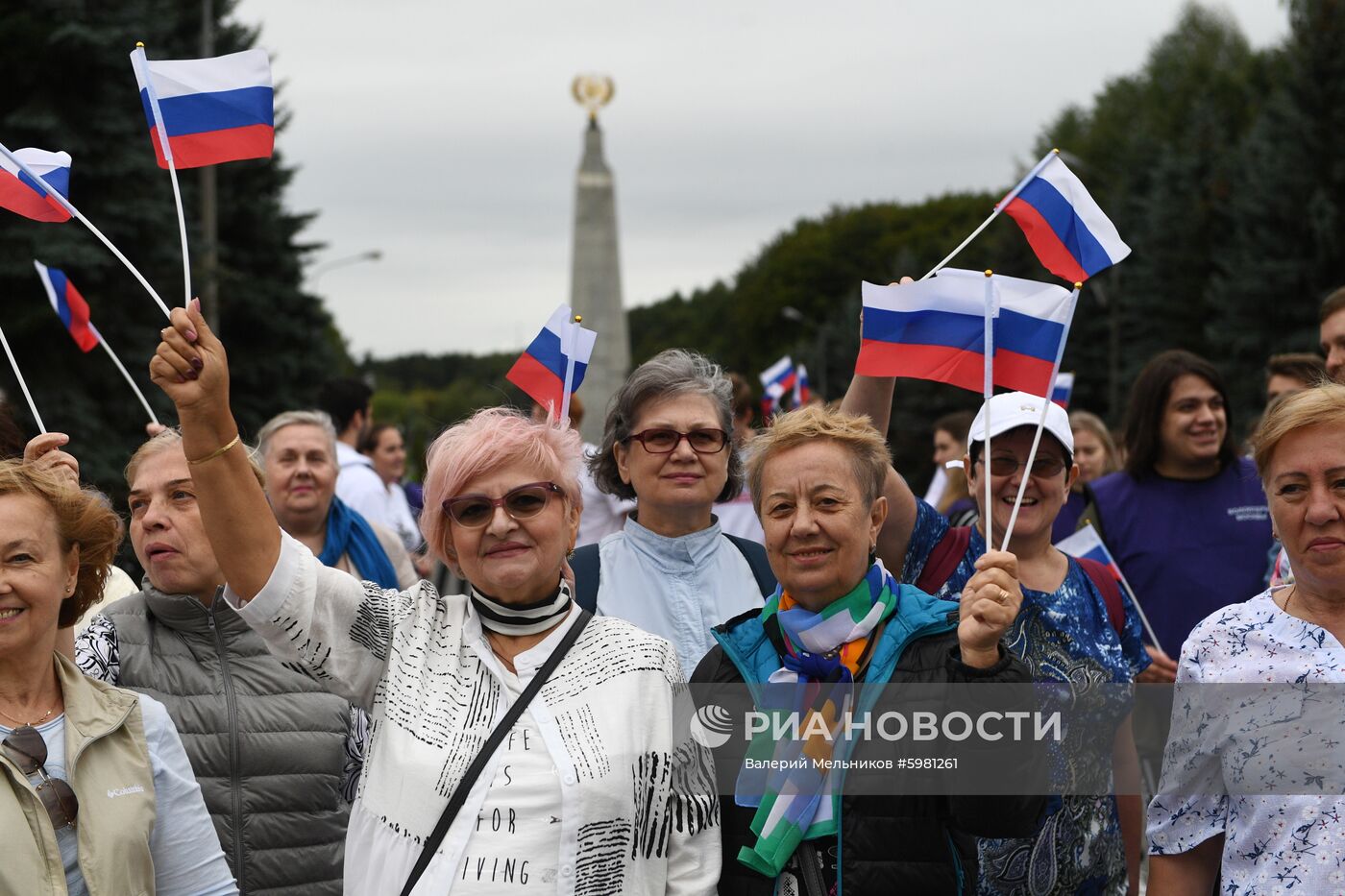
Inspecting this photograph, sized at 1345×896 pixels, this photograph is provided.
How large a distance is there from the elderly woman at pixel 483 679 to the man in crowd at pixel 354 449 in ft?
15.0

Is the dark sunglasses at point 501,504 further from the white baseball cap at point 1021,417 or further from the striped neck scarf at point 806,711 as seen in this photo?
the white baseball cap at point 1021,417

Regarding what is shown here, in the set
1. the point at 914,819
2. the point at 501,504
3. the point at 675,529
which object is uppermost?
the point at 501,504

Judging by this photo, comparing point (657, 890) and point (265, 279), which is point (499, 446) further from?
point (265, 279)

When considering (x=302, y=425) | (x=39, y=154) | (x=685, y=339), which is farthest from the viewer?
(x=685, y=339)

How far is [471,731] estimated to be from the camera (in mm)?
3064

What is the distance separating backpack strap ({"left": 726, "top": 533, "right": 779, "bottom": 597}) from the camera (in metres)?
4.29

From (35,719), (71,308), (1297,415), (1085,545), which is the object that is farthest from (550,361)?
(71,308)

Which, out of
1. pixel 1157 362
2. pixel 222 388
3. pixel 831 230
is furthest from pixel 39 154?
pixel 831 230

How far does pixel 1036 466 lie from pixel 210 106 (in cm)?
230

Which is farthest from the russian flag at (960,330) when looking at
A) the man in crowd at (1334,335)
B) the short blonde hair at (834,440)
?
the man in crowd at (1334,335)

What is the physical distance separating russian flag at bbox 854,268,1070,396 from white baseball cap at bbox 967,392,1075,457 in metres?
0.13

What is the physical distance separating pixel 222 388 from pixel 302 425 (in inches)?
118

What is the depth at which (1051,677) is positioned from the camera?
3.83 m

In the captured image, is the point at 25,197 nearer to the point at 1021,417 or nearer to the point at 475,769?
the point at 475,769
